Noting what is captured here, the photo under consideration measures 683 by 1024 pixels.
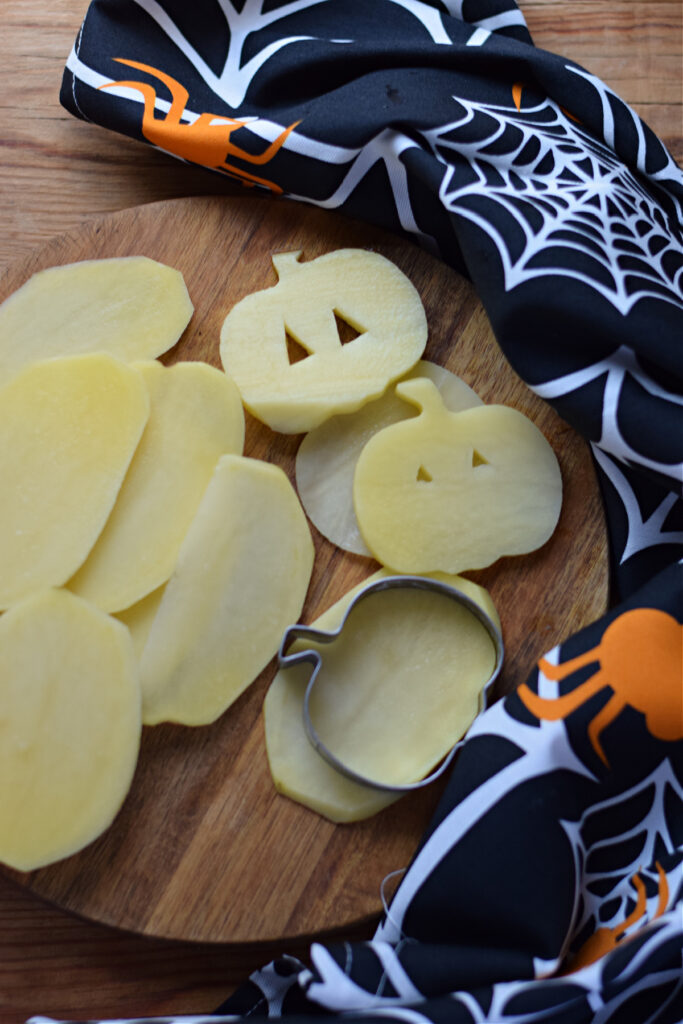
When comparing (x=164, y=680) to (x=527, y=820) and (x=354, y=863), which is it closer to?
(x=354, y=863)

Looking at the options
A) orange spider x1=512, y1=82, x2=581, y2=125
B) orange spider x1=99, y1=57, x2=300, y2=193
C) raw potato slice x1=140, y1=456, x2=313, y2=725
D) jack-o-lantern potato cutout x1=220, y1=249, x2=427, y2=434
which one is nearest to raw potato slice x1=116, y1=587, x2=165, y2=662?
raw potato slice x1=140, y1=456, x2=313, y2=725

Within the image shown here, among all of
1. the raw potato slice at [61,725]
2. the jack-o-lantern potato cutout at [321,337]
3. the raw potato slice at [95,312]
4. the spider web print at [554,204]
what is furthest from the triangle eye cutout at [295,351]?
the raw potato slice at [61,725]

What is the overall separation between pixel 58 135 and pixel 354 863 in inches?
40.1

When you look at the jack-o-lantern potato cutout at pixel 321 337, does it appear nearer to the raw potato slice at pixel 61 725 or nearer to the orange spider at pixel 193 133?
the orange spider at pixel 193 133

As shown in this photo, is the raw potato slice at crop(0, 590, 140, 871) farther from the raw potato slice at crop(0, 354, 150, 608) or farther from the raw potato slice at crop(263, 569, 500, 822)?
the raw potato slice at crop(263, 569, 500, 822)

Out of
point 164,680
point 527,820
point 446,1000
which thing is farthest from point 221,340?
point 446,1000

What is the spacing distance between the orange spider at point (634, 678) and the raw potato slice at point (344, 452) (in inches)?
10.6

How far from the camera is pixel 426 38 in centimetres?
113

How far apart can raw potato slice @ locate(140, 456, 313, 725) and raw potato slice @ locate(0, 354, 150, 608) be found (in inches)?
4.4

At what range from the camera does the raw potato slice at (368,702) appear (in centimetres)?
98

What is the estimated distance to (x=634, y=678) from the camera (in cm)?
94

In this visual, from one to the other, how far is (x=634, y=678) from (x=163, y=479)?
0.57 m

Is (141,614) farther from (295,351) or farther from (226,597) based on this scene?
(295,351)

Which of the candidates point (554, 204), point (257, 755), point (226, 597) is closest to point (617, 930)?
point (257, 755)
